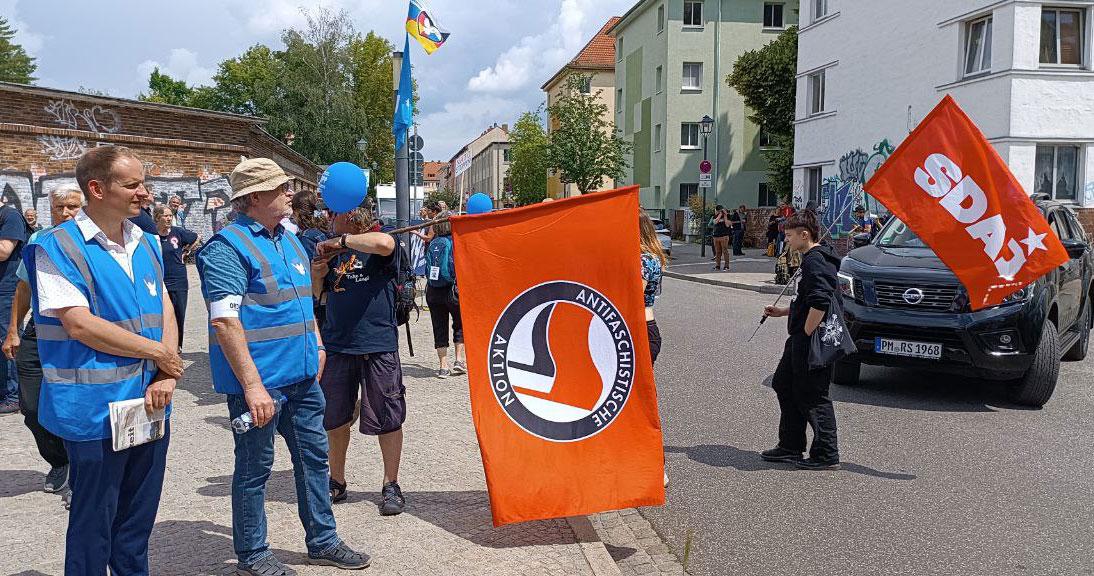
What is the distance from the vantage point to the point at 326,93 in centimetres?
4903

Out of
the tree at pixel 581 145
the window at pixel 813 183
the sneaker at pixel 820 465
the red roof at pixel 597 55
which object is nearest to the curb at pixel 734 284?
the window at pixel 813 183

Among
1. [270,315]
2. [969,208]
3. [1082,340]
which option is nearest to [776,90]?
[1082,340]

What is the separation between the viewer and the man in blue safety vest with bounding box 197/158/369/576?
3502mm

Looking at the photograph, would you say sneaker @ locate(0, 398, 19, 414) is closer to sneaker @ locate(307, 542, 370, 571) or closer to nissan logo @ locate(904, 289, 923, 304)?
sneaker @ locate(307, 542, 370, 571)

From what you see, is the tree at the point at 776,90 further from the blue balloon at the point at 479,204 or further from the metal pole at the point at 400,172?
the blue balloon at the point at 479,204

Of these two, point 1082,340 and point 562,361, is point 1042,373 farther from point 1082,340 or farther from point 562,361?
point 562,361

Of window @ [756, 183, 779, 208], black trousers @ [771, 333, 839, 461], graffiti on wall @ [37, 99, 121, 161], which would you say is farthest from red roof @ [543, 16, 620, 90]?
black trousers @ [771, 333, 839, 461]

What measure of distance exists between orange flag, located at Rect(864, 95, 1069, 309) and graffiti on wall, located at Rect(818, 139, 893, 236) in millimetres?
19004

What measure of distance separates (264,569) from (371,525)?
2.74 ft

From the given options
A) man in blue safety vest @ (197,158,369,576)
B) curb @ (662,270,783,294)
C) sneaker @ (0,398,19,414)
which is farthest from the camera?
curb @ (662,270,783,294)

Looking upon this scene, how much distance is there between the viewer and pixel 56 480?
16.3 ft

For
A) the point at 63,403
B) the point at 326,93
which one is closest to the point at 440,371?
the point at 63,403

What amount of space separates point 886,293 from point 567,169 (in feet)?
88.7

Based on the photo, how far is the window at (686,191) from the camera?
44156 millimetres
